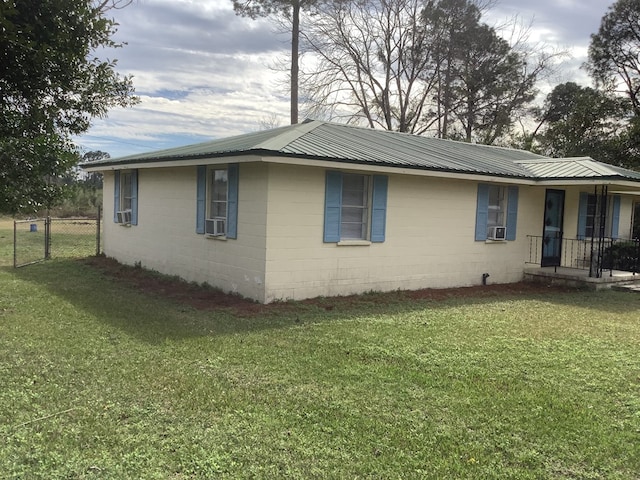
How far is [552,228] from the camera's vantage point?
13.2m

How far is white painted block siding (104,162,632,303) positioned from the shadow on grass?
1.10ft

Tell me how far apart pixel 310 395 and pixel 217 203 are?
6.22 m

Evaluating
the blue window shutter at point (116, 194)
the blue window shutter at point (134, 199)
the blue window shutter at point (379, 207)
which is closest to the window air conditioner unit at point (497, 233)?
the blue window shutter at point (379, 207)

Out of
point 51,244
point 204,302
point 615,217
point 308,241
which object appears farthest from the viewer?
point 51,244

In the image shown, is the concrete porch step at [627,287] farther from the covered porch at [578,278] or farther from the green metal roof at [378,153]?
the green metal roof at [378,153]

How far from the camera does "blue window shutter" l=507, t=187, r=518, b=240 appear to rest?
1205 centimetres

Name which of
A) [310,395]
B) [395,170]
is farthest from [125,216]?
[310,395]

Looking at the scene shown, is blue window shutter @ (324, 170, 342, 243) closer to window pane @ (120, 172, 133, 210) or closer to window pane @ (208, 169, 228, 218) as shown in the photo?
window pane @ (208, 169, 228, 218)

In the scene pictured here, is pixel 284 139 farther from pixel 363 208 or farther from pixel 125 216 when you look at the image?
pixel 125 216

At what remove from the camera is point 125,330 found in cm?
662

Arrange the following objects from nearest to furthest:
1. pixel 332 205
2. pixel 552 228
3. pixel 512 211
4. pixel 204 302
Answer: pixel 204 302 < pixel 332 205 < pixel 512 211 < pixel 552 228

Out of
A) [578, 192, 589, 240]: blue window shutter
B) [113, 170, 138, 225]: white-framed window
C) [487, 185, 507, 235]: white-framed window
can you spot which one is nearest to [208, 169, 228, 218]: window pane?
[113, 170, 138, 225]: white-framed window

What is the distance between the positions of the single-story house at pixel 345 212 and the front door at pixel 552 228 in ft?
0.14

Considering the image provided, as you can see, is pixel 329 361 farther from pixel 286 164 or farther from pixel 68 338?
pixel 286 164
